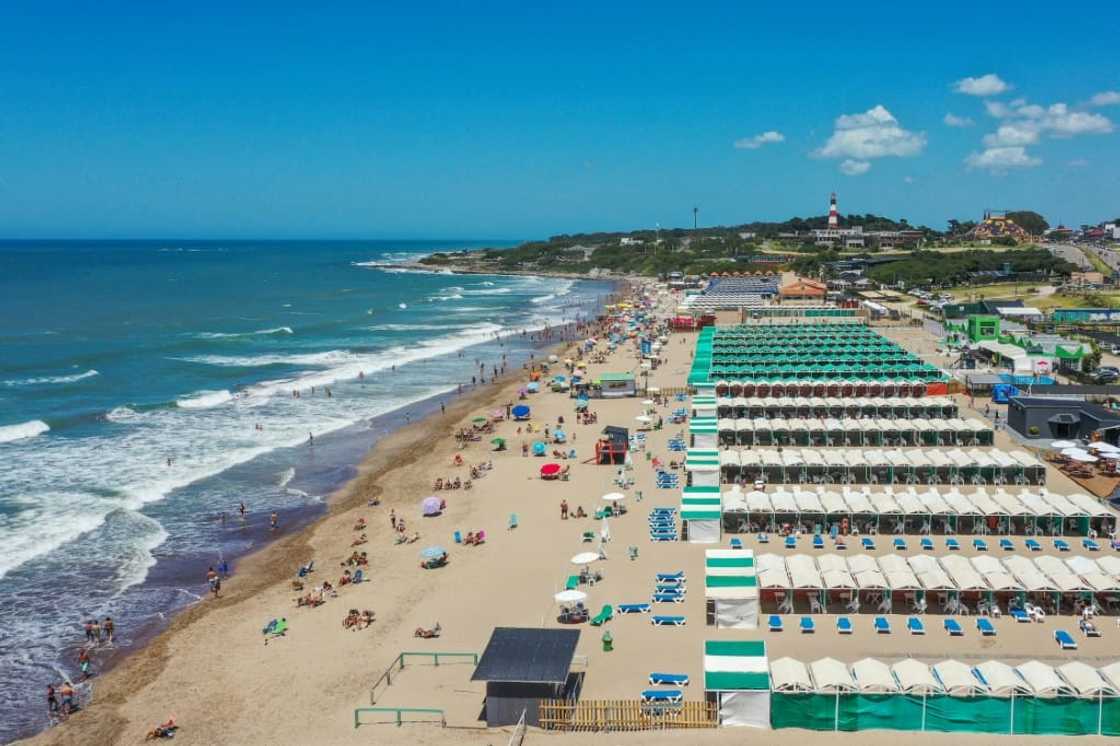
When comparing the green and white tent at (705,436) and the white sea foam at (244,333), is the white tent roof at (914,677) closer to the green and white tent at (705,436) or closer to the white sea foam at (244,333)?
the green and white tent at (705,436)

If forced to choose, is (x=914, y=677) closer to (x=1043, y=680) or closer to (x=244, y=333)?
(x=1043, y=680)

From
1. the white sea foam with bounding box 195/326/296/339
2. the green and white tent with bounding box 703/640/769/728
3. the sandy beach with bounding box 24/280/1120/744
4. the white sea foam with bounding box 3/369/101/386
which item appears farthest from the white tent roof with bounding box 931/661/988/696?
the white sea foam with bounding box 195/326/296/339

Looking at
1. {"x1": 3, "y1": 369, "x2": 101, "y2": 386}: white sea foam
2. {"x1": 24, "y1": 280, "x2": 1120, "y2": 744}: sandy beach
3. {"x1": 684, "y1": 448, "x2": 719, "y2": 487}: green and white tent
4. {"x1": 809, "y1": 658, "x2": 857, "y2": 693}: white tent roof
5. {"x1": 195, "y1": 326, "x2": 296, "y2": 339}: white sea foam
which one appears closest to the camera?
{"x1": 809, "y1": 658, "x2": 857, "y2": 693}: white tent roof

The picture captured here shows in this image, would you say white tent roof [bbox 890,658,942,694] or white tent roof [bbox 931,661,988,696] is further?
white tent roof [bbox 890,658,942,694]

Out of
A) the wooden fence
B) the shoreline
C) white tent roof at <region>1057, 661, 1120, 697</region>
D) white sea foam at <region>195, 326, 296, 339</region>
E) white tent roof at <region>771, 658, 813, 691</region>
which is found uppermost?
white sea foam at <region>195, 326, 296, 339</region>

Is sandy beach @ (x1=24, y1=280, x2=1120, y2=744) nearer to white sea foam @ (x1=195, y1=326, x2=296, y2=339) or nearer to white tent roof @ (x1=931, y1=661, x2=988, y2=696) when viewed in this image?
white tent roof @ (x1=931, y1=661, x2=988, y2=696)

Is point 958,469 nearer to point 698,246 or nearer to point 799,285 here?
point 799,285
